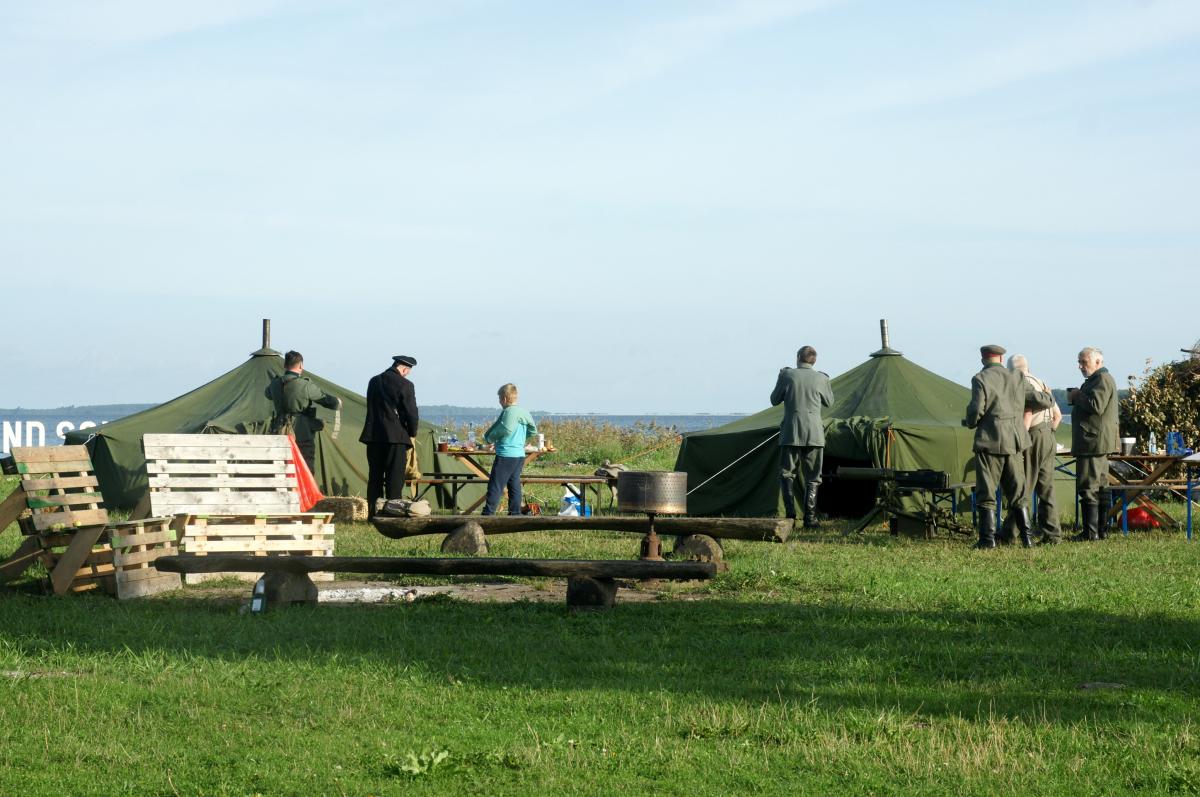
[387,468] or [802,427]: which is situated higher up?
[802,427]

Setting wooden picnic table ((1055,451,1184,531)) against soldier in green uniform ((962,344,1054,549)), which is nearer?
soldier in green uniform ((962,344,1054,549))

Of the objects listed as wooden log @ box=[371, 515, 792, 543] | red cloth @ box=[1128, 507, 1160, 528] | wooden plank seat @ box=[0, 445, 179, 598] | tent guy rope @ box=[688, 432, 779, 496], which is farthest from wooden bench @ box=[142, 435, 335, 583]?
red cloth @ box=[1128, 507, 1160, 528]

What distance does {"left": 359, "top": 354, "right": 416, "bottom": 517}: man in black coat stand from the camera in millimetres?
14445

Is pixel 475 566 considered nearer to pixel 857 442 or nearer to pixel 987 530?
pixel 987 530

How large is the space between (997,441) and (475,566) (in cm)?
623

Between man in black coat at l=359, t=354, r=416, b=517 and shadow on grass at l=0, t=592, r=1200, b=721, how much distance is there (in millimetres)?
5349

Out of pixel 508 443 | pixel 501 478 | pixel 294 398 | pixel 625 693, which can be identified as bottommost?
pixel 625 693

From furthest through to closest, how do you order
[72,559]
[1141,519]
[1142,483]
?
[1141,519] < [1142,483] < [72,559]

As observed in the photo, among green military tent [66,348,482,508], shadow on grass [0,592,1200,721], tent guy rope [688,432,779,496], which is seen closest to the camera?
shadow on grass [0,592,1200,721]

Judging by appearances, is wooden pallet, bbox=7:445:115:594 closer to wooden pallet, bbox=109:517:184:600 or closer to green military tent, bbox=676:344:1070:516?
wooden pallet, bbox=109:517:184:600

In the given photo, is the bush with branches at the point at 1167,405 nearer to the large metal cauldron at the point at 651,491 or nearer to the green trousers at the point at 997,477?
the green trousers at the point at 997,477

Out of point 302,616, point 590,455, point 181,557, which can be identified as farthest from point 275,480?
point 590,455

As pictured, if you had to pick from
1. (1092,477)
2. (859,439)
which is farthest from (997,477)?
(859,439)

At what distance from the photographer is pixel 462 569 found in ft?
28.2
